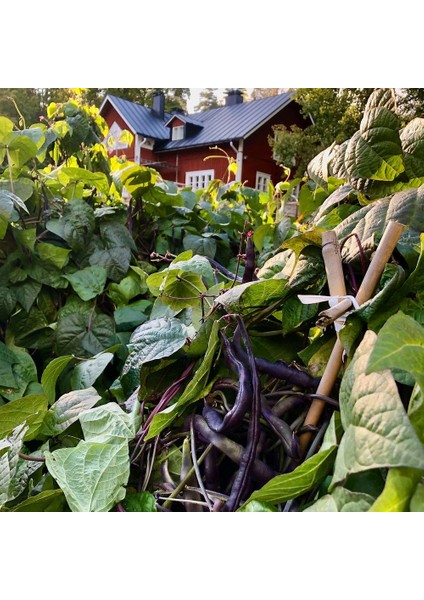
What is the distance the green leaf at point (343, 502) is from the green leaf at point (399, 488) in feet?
0.06

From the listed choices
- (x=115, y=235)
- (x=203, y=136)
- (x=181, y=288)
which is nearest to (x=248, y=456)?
(x=181, y=288)

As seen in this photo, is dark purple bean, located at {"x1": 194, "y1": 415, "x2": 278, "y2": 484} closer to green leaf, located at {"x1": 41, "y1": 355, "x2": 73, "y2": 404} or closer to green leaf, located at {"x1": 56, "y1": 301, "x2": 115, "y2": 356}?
green leaf, located at {"x1": 41, "y1": 355, "x2": 73, "y2": 404}

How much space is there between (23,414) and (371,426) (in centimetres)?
35

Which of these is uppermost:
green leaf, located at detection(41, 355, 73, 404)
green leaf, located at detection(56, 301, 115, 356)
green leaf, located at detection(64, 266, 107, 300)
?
green leaf, located at detection(41, 355, 73, 404)

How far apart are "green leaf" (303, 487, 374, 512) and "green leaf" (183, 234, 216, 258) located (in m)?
1.01

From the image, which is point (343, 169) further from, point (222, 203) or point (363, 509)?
point (222, 203)

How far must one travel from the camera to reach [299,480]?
304 mm

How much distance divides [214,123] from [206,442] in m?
5.67

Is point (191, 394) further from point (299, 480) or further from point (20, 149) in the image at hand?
point (20, 149)

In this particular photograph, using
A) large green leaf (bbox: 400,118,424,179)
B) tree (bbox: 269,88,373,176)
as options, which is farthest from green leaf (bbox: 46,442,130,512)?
tree (bbox: 269,88,373,176)

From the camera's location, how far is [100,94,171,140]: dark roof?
2572 millimetres

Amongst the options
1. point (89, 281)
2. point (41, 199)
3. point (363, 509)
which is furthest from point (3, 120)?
point (363, 509)

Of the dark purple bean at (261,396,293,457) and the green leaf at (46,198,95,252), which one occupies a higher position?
the dark purple bean at (261,396,293,457)

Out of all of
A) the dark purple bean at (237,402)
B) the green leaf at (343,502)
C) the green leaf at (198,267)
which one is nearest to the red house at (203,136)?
the green leaf at (198,267)
